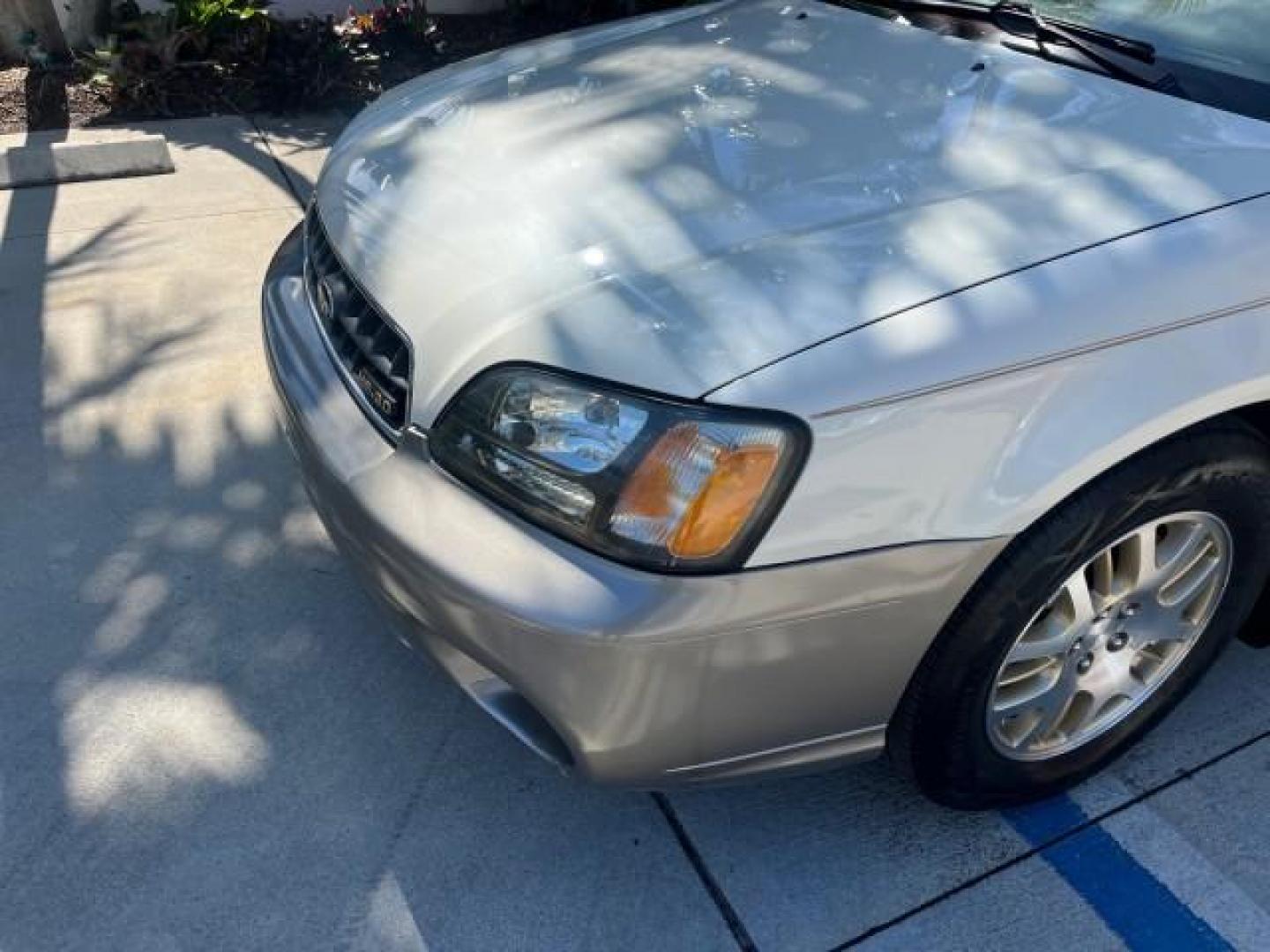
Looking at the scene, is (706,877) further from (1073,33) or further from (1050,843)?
(1073,33)

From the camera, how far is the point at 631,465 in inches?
67.4

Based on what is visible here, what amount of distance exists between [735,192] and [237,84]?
15.1 ft

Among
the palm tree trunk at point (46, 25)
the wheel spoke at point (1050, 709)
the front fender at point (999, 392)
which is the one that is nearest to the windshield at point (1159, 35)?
the front fender at point (999, 392)

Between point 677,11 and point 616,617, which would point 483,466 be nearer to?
point 616,617

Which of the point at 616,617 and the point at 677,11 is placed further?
the point at 677,11

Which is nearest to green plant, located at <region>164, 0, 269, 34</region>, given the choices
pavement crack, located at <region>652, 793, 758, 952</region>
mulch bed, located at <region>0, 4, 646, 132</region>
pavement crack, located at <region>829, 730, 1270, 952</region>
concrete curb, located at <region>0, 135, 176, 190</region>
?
mulch bed, located at <region>0, 4, 646, 132</region>

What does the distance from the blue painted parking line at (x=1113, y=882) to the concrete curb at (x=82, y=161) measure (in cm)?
444

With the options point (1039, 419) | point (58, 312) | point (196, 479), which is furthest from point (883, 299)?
point (58, 312)

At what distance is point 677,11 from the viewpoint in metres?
3.20

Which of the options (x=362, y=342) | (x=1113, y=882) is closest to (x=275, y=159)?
(x=362, y=342)

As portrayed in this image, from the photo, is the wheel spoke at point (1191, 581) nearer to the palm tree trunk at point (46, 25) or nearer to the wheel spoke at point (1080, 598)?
the wheel spoke at point (1080, 598)

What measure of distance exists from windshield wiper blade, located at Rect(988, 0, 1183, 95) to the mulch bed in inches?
161

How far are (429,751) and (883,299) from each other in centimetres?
130

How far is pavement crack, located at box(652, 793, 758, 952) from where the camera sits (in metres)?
2.02
